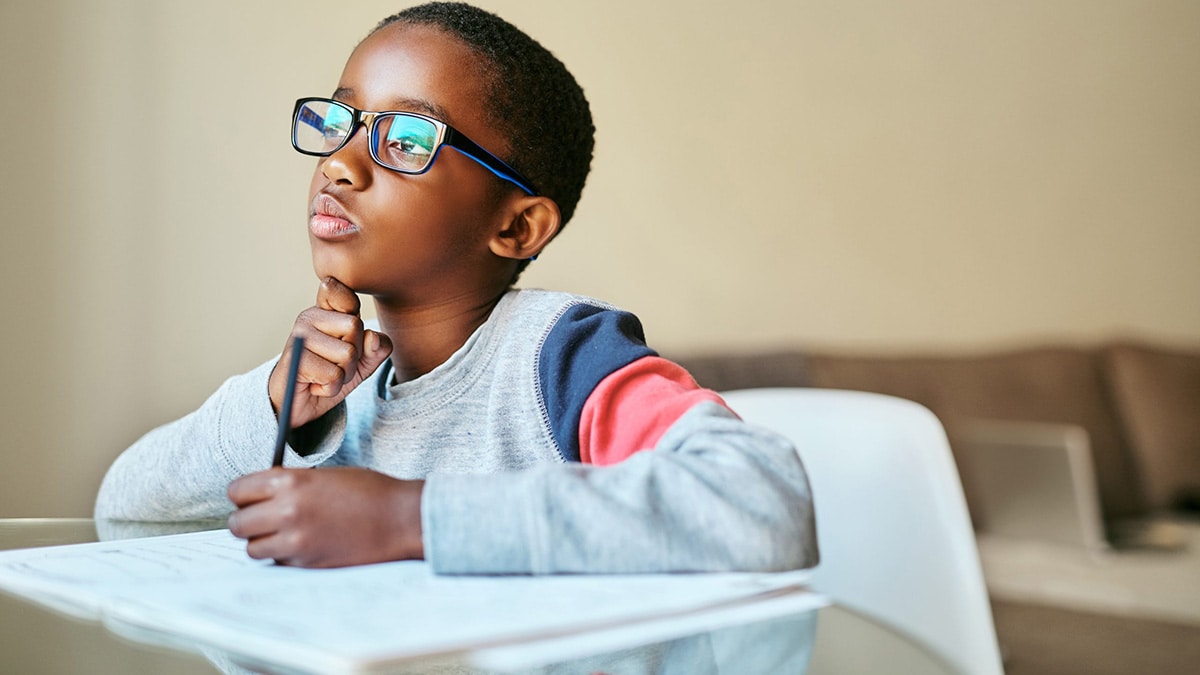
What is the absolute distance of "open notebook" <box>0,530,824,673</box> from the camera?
0.38 m

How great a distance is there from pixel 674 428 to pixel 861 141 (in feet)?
7.70

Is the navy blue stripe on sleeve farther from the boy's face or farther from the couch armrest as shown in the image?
the couch armrest

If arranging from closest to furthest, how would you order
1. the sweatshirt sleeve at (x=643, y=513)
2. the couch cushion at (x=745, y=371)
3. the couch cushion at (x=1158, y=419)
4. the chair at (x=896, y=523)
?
the sweatshirt sleeve at (x=643, y=513) < the chair at (x=896, y=523) < the couch cushion at (x=745, y=371) < the couch cushion at (x=1158, y=419)

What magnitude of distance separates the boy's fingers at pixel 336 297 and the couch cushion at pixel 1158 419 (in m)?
2.85

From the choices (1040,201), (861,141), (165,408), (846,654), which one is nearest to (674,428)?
(846,654)

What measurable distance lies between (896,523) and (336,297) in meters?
0.49

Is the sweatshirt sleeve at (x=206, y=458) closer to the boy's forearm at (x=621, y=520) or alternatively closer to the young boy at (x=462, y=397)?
the young boy at (x=462, y=397)

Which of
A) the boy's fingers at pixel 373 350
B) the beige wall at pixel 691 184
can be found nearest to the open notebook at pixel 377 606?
the boy's fingers at pixel 373 350

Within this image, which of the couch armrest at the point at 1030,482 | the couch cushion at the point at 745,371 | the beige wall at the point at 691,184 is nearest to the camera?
the beige wall at the point at 691,184

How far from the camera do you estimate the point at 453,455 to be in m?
0.86

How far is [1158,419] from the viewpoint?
3080 mm

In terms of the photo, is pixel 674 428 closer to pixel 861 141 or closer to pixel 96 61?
pixel 96 61

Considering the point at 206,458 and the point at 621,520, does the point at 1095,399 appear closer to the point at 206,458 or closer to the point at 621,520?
the point at 206,458

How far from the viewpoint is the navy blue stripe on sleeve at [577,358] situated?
0.73m
